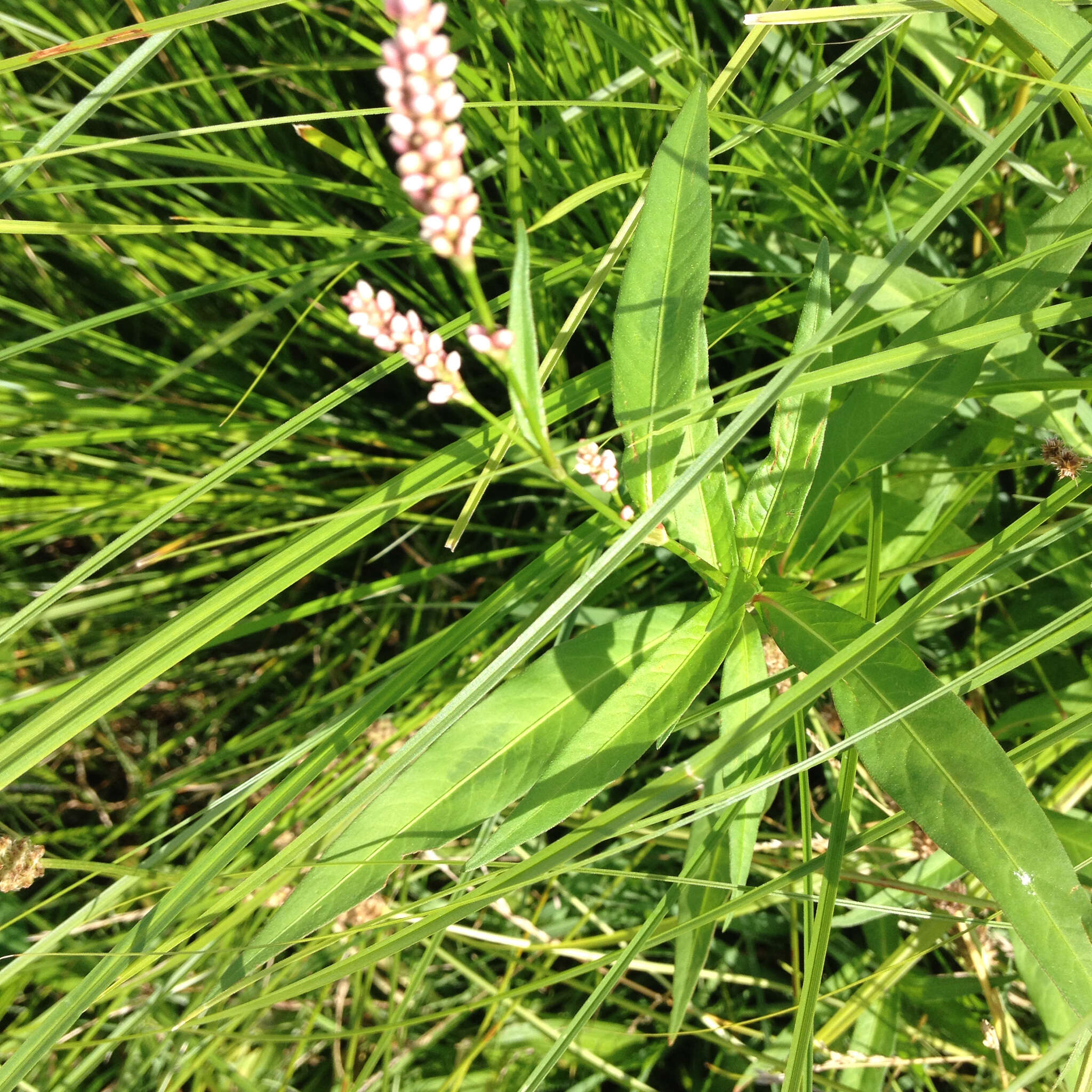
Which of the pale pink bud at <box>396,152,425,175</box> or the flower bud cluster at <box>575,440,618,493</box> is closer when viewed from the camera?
the pale pink bud at <box>396,152,425,175</box>

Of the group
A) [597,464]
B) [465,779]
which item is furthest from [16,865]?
[597,464]

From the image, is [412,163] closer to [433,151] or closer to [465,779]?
[433,151]

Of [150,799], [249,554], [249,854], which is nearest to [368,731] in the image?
[249,854]

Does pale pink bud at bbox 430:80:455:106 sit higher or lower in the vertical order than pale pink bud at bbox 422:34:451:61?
lower

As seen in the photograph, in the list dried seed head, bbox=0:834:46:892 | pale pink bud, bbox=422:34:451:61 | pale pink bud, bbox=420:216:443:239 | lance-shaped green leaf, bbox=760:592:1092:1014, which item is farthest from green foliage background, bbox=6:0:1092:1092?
pale pink bud, bbox=422:34:451:61

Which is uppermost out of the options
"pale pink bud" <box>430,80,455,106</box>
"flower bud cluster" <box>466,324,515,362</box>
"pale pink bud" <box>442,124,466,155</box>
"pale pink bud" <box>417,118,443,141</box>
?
"pale pink bud" <box>430,80,455,106</box>

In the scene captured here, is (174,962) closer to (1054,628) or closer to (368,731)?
(368,731)

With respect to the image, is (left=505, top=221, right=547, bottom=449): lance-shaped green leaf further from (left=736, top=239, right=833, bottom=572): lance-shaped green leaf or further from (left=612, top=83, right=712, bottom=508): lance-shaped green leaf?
(left=736, top=239, right=833, bottom=572): lance-shaped green leaf
